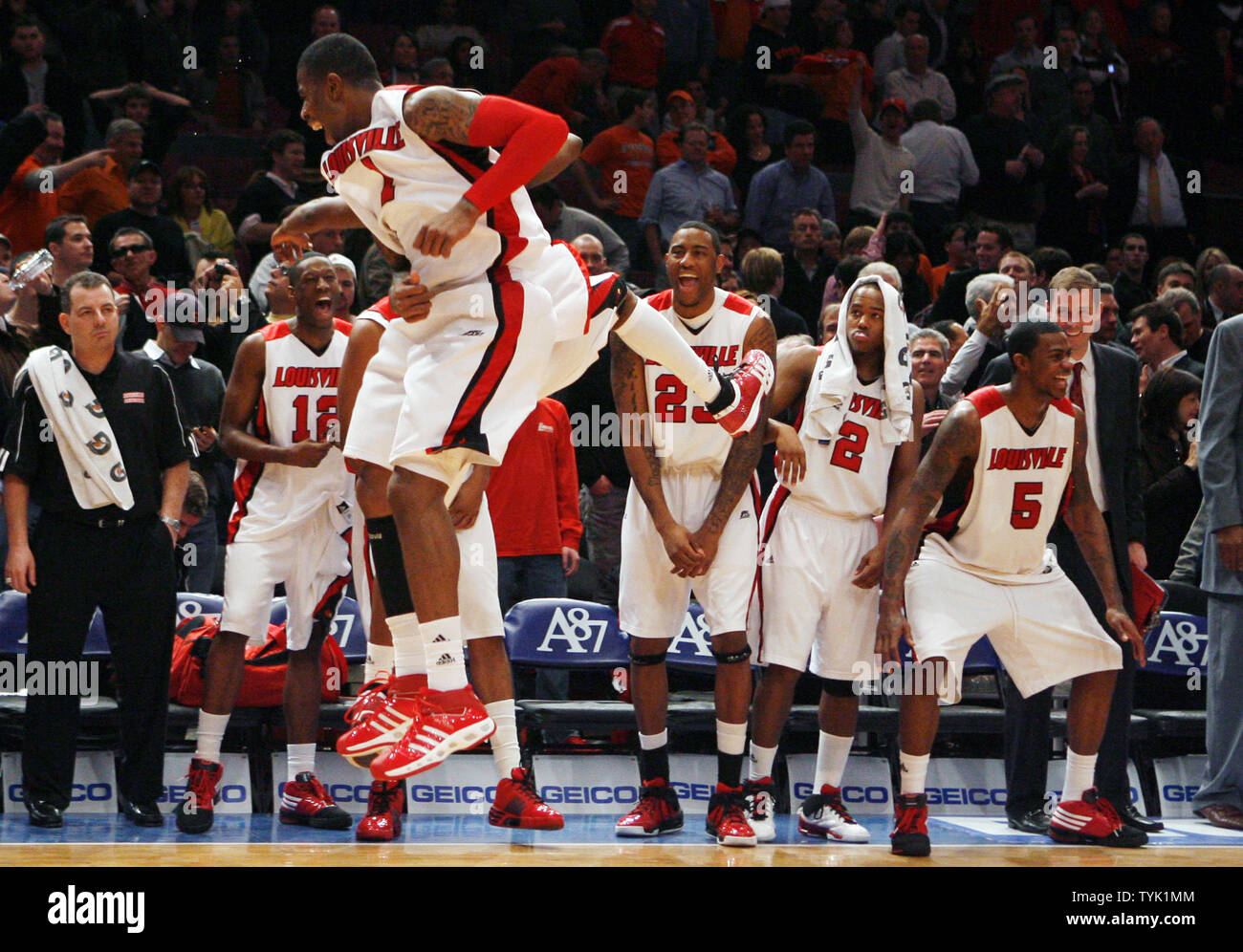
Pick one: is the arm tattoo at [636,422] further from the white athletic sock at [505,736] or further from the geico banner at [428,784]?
the geico banner at [428,784]

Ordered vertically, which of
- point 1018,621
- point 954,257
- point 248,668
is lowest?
point 248,668

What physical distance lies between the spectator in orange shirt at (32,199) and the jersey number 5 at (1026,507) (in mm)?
6245

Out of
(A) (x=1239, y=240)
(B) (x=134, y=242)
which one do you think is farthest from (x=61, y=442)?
(A) (x=1239, y=240)

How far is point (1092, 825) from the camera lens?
578 cm

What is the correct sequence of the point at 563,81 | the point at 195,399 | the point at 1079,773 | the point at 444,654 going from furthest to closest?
the point at 563,81
the point at 195,399
the point at 1079,773
the point at 444,654

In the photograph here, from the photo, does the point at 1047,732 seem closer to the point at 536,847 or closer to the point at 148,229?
the point at 536,847

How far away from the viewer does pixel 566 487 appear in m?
7.32

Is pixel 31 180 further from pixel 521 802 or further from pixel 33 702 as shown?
pixel 521 802

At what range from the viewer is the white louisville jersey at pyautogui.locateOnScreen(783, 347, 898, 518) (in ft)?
19.7

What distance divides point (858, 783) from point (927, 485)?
1904mm

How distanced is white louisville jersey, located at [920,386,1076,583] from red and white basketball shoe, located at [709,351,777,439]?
889 millimetres

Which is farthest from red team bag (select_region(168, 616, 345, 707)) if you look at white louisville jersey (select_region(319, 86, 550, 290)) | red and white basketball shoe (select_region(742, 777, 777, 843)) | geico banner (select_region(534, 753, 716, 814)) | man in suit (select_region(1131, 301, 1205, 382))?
man in suit (select_region(1131, 301, 1205, 382))
